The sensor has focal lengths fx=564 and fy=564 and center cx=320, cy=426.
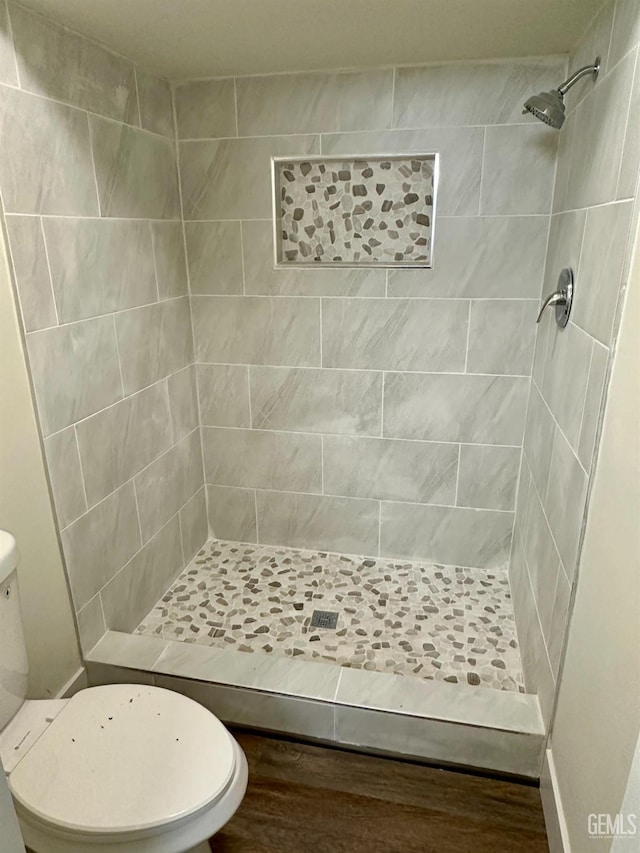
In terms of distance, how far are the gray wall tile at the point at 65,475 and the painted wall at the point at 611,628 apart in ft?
4.62

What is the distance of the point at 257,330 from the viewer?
7.54 ft

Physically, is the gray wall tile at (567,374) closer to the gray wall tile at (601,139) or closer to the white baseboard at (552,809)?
the gray wall tile at (601,139)

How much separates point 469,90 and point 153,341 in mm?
1390

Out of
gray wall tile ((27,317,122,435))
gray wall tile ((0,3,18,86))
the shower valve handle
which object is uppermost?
gray wall tile ((0,3,18,86))

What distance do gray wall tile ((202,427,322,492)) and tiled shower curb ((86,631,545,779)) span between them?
812mm

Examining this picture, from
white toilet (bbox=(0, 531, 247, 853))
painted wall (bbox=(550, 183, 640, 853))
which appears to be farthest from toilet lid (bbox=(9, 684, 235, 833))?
painted wall (bbox=(550, 183, 640, 853))

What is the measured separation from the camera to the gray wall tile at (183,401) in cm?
224

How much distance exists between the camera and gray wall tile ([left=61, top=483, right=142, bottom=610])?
1730 millimetres

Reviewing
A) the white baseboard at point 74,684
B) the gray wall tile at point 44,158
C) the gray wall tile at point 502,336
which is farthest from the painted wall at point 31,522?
the gray wall tile at point 502,336

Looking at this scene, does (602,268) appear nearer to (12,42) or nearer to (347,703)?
(347,703)

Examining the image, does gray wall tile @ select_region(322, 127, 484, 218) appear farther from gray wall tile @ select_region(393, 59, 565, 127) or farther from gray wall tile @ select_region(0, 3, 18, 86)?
gray wall tile @ select_region(0, 3, 18, 86)

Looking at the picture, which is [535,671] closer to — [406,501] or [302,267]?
[406,501]

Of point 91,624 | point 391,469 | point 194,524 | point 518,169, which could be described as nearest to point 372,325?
point 391,469

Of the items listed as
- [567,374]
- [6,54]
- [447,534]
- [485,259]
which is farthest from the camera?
[447,534]
